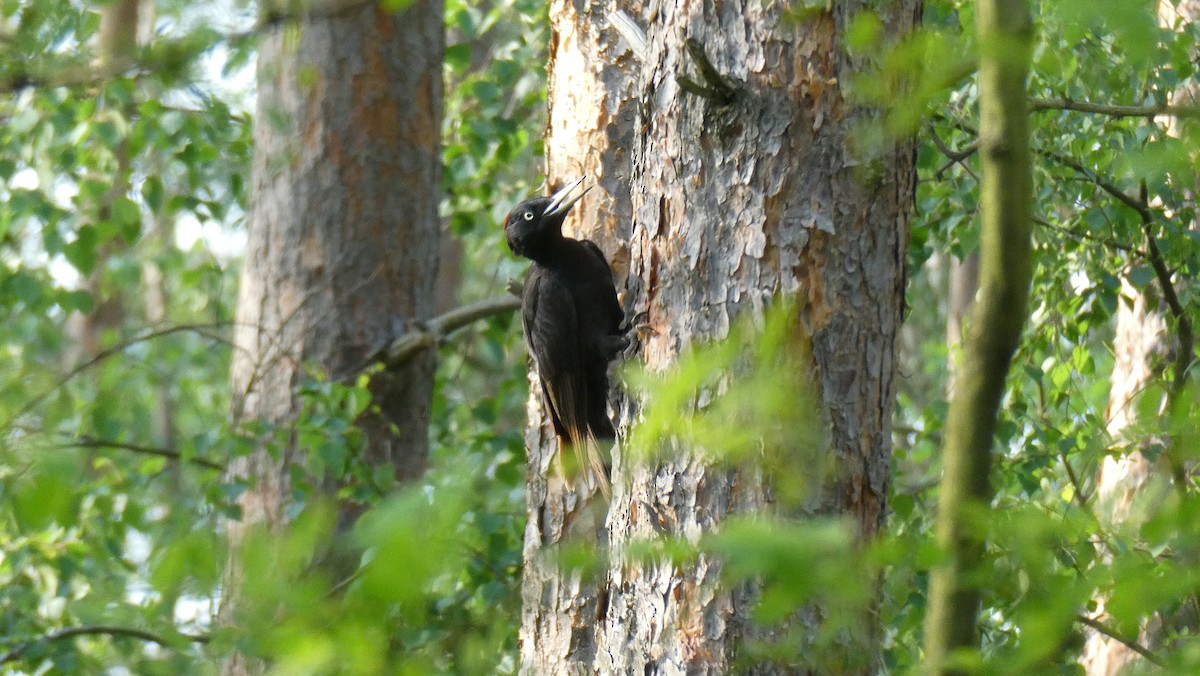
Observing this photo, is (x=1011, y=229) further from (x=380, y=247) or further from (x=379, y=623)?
(x=380, y=247)

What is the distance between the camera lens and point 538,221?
4.01 m

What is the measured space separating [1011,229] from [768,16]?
4.89ft

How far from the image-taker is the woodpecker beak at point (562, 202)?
389cm

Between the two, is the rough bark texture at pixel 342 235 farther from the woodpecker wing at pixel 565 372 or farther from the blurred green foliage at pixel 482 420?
the woodpecker wing at pixel 565 372

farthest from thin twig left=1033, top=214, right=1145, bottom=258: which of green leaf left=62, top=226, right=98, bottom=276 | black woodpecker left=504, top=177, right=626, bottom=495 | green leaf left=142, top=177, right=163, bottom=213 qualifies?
green leaf left=62, top=226, right=98, bottom=276

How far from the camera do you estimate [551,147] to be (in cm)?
398

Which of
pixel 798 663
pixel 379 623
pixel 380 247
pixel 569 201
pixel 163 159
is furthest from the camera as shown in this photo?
pixel 163 159

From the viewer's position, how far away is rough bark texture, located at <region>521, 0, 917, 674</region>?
2.45 m

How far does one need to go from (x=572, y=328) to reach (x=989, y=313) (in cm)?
282

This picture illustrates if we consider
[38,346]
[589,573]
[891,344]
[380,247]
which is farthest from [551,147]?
[38,346]

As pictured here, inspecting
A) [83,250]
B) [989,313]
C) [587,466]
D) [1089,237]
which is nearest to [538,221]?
[587,466]

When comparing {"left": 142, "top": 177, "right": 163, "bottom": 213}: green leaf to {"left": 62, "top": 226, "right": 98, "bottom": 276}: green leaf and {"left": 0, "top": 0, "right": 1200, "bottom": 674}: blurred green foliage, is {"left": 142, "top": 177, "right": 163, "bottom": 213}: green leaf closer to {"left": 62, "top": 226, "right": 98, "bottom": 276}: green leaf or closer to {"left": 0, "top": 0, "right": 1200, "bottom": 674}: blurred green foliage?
{"left": 0, "top": 0, "right": 1200, "bottom": 674}: blurred green foliage

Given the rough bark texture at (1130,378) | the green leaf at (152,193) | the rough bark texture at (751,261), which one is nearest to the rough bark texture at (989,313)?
the rough bark texture at (751,261)

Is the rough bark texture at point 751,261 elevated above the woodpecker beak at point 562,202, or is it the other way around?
the woodpecker beak at point 562,202
